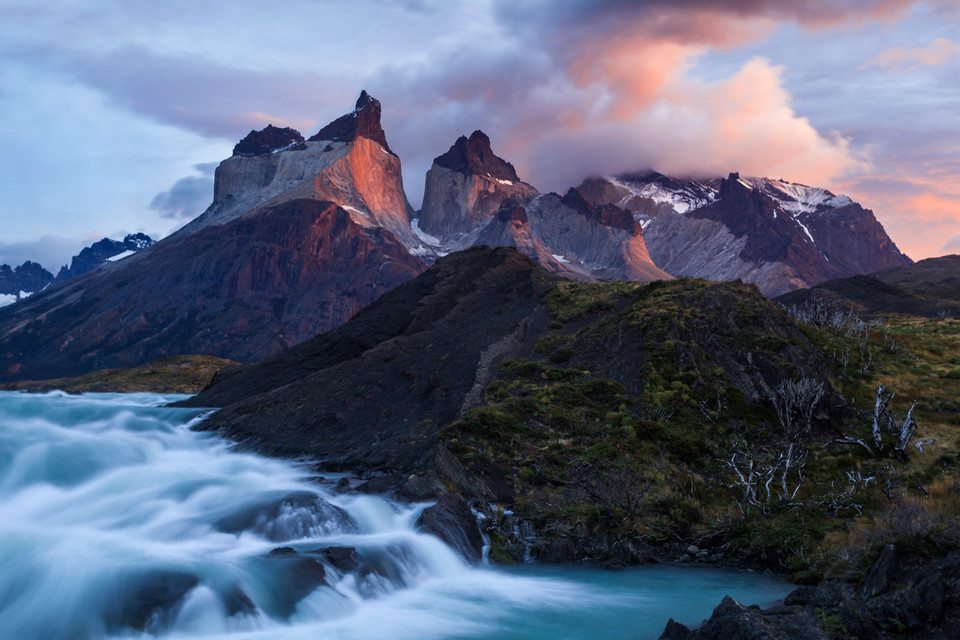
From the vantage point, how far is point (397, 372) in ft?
146

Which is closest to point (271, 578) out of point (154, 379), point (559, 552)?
point (559, 552)

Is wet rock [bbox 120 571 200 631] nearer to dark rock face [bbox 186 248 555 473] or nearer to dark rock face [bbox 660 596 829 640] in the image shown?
dark rock face [bbox 660 596 829 640]

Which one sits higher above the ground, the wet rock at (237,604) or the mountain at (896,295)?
the mountain at (896,295)

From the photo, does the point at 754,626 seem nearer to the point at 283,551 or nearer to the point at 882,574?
the point at 882,574

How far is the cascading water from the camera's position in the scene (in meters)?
17.4

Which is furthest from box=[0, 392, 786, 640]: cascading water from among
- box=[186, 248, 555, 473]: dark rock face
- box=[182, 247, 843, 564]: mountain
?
box=[186, 248, 555, 473]: dark rock face

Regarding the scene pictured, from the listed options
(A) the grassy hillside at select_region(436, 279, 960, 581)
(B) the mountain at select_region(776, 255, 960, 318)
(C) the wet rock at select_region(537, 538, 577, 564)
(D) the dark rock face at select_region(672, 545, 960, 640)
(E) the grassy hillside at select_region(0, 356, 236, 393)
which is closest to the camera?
(D) the dark rock face at select_region(672, 545, 960, 640)

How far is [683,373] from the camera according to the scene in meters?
33.1

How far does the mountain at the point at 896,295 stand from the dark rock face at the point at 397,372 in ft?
144

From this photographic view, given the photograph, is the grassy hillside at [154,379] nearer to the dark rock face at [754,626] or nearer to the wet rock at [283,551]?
the wet rock at [283,551]

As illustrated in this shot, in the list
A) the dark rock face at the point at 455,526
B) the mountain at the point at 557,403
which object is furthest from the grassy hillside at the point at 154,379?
the dark rock face at the point at 455,526

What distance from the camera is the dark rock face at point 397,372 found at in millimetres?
36625

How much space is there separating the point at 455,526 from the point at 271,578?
6.91 m

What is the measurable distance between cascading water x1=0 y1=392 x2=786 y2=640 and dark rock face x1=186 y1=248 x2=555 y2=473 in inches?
296
